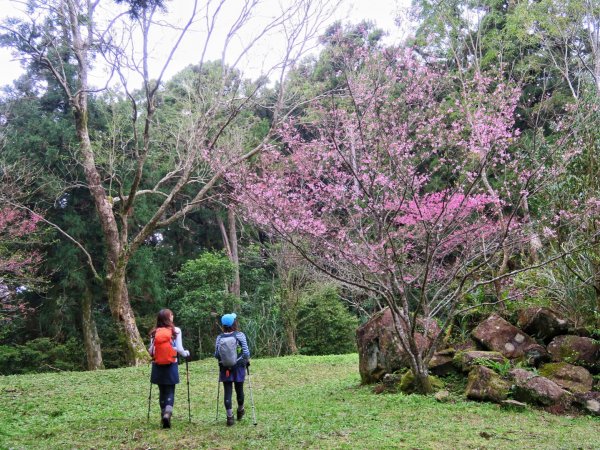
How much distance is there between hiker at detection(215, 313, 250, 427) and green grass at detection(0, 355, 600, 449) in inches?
12.2

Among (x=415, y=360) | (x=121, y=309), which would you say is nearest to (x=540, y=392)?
(x=415, y=360)

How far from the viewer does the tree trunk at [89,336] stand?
14594mm

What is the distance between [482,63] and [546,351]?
30.1ft

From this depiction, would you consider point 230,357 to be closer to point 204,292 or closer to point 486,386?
point 486,386

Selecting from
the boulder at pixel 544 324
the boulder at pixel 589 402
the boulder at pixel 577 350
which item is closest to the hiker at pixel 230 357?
the boulder at pixel 589 402

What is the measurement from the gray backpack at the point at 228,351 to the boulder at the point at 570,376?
12.2 feet

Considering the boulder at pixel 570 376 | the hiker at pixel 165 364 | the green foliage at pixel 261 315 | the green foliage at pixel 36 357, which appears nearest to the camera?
the hiker at pixel 165 364

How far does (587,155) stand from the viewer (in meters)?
7.12

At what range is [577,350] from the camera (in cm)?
610

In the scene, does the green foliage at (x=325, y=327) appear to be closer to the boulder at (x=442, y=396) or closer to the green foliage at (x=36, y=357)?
the green foliage at (x=36, y=357)

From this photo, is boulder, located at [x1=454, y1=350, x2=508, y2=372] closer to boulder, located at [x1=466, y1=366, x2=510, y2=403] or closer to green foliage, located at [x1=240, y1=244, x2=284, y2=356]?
boulder, located at [x1=466, y1=366, x2=510, y2=403]

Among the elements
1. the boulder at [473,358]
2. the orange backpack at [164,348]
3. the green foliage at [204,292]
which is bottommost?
the boulder at [473,358]

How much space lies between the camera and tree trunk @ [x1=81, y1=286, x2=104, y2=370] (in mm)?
14594

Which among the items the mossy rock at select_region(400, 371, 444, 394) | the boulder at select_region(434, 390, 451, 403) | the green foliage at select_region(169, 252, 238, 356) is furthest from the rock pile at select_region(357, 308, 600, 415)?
the green foliage at select_region(169, 252, 238, 356)
